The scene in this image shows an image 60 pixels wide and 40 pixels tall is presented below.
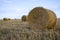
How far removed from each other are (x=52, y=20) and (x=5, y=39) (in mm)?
5267

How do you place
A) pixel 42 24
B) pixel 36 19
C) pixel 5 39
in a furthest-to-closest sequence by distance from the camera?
pixel 36 19 < pixel 42 24 < pixel 5 39

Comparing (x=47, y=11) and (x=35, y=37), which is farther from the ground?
(x=47, y=11)

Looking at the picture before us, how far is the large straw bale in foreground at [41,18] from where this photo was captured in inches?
404

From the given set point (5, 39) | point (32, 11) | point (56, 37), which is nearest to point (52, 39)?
point (56, 37)

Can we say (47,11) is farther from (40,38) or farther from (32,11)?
(40,38)

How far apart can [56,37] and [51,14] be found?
15.3 feet

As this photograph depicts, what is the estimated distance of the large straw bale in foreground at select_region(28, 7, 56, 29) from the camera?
1027cm

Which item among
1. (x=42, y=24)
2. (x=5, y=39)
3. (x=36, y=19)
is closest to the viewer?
(x=5, y=39)

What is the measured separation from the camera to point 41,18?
11.0m

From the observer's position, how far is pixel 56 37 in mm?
5953

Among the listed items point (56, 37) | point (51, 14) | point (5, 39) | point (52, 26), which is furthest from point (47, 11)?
point (5, 39)

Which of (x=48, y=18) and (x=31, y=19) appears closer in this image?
(x=48, y=18)

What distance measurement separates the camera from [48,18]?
10344 mm

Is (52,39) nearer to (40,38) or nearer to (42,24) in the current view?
(40,38)
